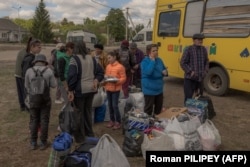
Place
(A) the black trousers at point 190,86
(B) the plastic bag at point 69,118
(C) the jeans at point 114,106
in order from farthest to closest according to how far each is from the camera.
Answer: (A) the black trousers at point 190,86 < (C) the jeans at point 114,106 < (B) the plastic bag at point 69,118

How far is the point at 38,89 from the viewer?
16.2ft

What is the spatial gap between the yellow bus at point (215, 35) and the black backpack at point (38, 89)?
521 cm

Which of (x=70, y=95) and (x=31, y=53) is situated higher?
(x=31, y=53)

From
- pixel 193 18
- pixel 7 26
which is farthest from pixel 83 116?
pixel 7 26

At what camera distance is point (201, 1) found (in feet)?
31.0

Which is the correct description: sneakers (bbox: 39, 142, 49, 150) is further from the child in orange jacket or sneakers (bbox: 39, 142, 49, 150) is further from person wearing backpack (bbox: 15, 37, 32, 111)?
person wearing backpack (bbox: 15, 37, 32, 111)

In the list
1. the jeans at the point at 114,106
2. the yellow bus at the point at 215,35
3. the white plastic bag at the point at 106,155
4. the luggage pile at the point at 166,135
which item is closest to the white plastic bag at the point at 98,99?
the jeans at the point at 114,106

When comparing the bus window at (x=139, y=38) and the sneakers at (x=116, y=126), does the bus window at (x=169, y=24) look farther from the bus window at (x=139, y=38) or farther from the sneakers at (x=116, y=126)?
the bus window at (x=139, y=38)

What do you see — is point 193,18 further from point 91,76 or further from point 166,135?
point 166,135

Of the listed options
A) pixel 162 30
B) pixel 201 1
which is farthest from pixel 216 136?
pixel 162 30

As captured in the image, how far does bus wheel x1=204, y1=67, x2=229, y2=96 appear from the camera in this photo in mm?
8945

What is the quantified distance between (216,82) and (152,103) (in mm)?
3996

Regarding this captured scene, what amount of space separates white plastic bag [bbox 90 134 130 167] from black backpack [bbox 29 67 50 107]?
1.50 metres

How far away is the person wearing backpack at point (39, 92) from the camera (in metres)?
4.94
